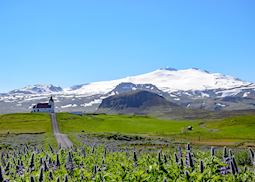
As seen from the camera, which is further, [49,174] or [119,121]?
[119,121]

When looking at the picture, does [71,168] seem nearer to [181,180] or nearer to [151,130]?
[181,180]

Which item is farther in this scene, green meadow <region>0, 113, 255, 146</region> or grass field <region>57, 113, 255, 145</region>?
green meadow <region>0, 113, 255, 146</region>

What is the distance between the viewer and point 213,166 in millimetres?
11094

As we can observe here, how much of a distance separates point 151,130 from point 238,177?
4653 inches

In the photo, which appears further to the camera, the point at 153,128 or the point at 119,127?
the point at 119,127

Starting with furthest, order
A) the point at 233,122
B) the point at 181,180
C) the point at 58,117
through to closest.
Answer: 1. the point at 58,117
2. the point at 233,122
3. the point at 181,180

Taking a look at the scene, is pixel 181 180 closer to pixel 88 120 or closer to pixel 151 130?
pixel 151 130

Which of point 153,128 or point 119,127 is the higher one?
point 119,127

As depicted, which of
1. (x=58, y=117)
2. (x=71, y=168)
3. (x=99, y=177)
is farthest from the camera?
(x=58, y=117)

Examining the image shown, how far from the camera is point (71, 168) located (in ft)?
48.8

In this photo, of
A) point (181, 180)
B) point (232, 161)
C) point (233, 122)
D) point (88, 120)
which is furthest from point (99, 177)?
point (88, 120)

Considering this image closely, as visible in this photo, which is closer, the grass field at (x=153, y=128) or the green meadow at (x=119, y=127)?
the grass field at (x=153, y=128)

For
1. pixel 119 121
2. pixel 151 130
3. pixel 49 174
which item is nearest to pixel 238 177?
pixel 49 174

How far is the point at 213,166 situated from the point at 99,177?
9.21 ft
